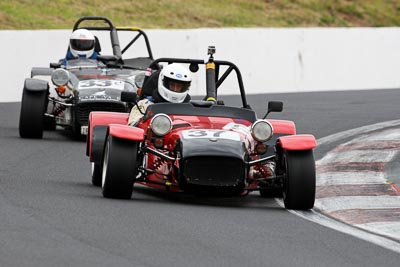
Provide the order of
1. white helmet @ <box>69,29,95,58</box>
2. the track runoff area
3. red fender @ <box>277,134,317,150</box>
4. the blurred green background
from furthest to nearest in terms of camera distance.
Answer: the blurred green background, white helmet @ <box>69,29,95,58</box>, red fender @ <box>277,134,317,150</box>, the track runoff area

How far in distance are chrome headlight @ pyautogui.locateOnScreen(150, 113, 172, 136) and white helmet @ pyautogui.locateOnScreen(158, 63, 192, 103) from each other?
93 centimetres

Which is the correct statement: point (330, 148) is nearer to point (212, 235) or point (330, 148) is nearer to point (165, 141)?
point (165, 141)

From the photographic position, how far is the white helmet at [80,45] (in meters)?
19.3

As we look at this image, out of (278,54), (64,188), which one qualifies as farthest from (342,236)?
(278,54)

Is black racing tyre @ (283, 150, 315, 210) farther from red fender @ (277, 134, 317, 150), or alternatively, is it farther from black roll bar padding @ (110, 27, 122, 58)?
black roll bar padding @ (110, 27, 122, 58)

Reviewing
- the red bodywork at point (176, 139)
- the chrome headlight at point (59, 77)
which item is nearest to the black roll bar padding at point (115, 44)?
the chrome headlight at point (59, 77)

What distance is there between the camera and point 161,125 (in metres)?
11.2

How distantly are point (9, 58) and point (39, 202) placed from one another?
45.2 ft

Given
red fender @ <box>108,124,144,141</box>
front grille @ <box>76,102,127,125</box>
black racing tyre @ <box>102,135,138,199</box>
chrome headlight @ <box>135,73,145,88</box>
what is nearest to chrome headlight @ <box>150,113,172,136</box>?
red fender @ <box>108,124,144,141</box>

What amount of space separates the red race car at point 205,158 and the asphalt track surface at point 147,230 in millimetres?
174

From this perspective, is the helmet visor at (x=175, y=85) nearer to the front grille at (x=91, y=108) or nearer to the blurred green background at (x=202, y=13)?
the front grille at (x=91, y=108)

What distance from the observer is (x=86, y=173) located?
13492 millimetres

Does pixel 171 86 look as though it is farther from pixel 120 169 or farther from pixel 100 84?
pixel 100 84

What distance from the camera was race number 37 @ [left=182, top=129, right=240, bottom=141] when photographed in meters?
Answer: 11.0
